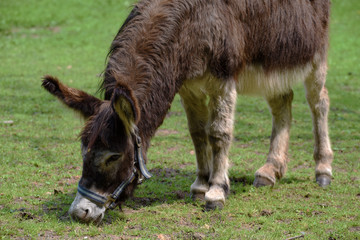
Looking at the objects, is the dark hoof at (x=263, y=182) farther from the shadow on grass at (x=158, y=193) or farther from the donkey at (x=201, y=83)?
the shadow on grass at (x=158, y=193)

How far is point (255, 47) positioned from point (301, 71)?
3.27 ft

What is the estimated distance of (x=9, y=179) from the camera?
19.7ft

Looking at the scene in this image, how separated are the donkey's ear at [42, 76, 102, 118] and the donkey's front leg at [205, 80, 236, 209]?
1357mm

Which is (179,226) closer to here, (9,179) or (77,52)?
(9,179)

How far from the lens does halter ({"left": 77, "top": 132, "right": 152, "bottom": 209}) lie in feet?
14.6

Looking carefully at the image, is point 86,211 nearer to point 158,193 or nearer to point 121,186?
point 121,186

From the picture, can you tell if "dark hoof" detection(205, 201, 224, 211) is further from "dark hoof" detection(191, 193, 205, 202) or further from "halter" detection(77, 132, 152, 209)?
"halter" detection(77, 132, 152, 209)

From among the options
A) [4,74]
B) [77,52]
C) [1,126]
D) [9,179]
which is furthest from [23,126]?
[77,52]

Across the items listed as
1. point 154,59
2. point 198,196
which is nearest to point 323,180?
point 198,196

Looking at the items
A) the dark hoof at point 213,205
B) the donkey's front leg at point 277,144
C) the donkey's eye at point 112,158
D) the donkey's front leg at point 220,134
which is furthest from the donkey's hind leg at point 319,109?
the donkey's eye at point 112,158

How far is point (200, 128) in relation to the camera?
19.6ft

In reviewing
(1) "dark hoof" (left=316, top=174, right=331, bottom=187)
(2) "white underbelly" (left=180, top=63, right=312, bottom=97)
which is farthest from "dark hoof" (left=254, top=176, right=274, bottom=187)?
(2) "white underbelly" (left=180, top=63, right=312, bottom=97)

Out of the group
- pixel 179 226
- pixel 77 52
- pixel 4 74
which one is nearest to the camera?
pixel 179 226

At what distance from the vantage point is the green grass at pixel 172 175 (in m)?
4.72
